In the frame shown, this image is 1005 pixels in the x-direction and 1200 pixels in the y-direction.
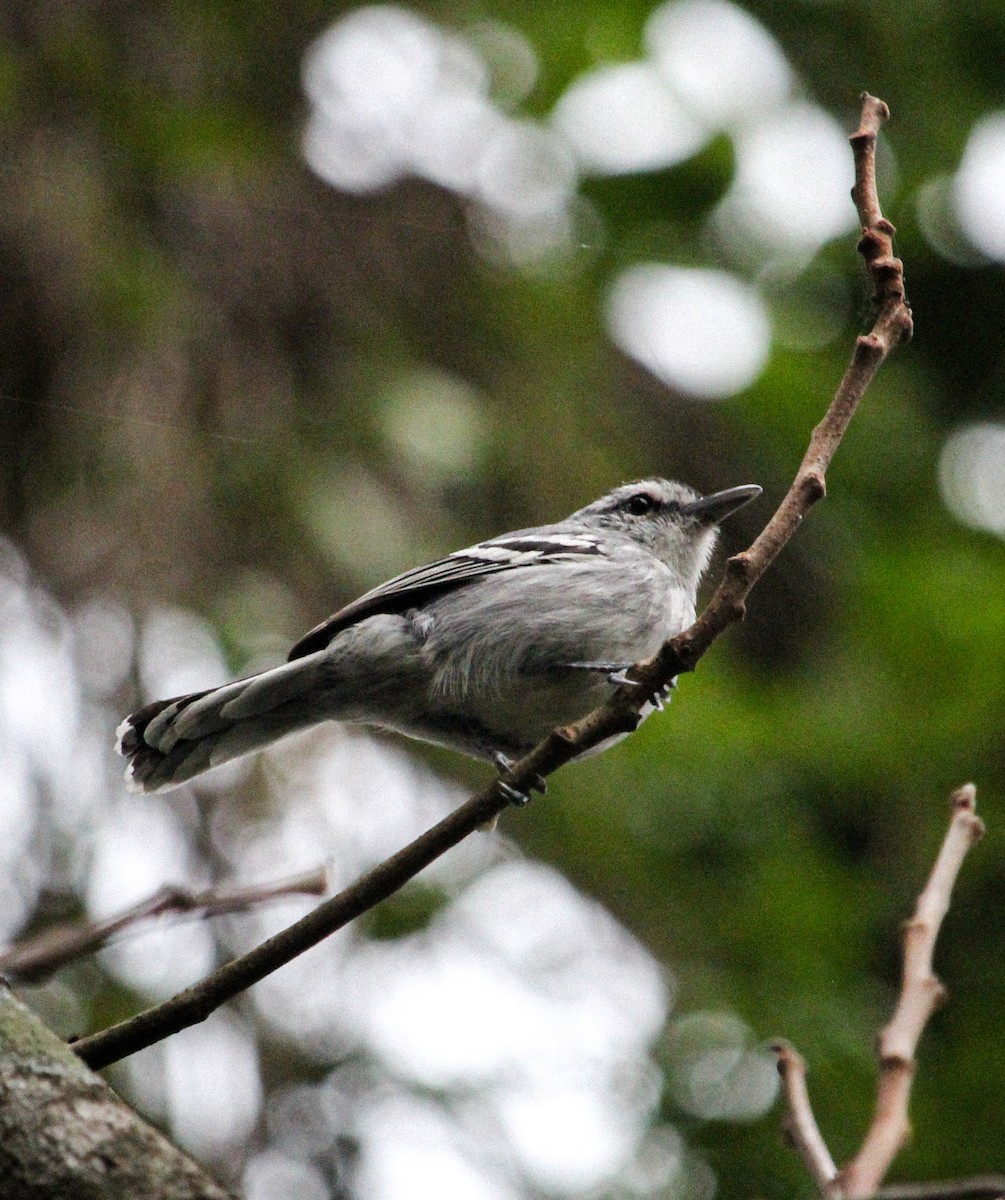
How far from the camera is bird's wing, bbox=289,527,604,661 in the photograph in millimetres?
4180

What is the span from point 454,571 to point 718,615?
2.00 m

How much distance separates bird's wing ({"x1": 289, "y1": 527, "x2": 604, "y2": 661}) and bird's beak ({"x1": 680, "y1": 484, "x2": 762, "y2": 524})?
37 centimetres

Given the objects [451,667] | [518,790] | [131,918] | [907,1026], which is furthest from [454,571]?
[907,1026]

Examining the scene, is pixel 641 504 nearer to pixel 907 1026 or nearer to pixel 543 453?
pixel 543 453

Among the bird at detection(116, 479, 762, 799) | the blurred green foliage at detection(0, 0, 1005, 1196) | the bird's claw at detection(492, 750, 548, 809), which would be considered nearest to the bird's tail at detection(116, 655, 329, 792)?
the bird at detection(116, 479, 762, 799)

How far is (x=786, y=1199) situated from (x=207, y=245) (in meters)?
4.48

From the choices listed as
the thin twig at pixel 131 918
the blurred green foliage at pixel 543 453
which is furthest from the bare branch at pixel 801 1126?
the blurred green foliage at pixel 543 453

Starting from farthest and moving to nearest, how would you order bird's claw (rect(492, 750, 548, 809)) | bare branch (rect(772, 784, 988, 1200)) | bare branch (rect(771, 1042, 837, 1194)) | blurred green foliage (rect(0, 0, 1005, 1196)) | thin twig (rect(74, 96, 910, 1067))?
blurred green foliage (rect(0, 0, 1005, 1196)), bird's claw (rect(492, 750, 548, 809)), thin twig (rect(74, 96, 910, 1067)), bare branch (rect(771, 1042, 837, 1194)), bare branch (rect(772, 784, 988, 1200))

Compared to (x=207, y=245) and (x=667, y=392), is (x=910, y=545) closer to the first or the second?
(x=667, y=392)

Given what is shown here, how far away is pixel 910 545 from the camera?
20.5ft

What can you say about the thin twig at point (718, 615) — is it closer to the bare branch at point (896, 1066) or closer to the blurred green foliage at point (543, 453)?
the bare branch at point (896, 1066)

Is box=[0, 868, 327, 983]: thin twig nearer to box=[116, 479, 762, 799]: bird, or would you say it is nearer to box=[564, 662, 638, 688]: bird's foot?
box=[116, 479, 762, 799]: bird

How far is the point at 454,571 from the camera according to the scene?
4406mm

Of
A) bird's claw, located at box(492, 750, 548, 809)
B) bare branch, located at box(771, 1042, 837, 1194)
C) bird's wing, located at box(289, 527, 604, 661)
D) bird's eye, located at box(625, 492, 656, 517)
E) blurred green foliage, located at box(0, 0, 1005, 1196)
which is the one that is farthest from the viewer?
blurred green foliage, located at box(0, 0, 1005, 1196)
